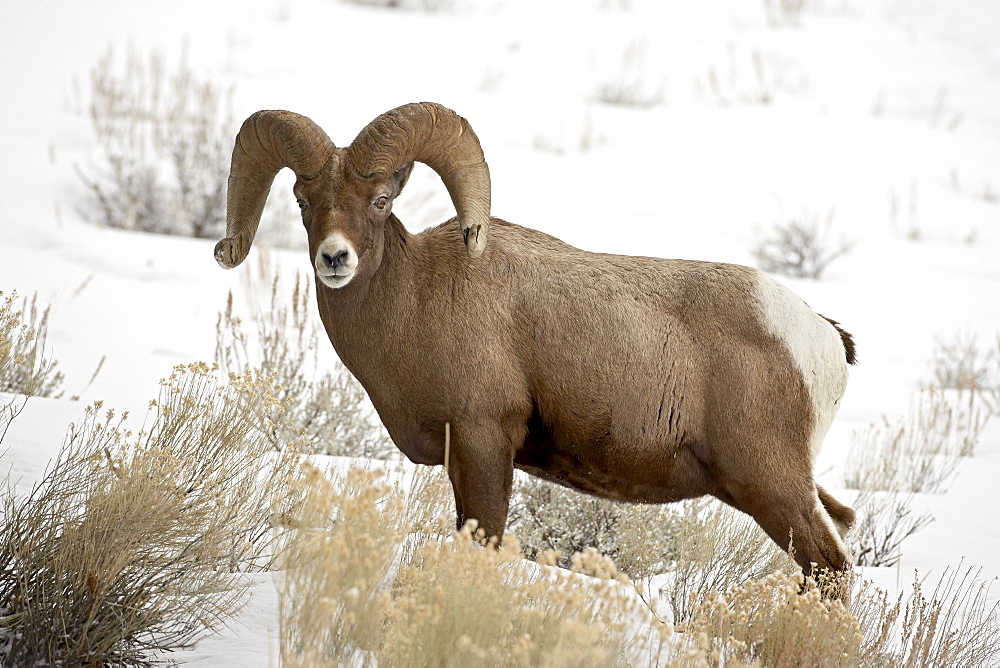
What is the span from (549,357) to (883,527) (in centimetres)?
396

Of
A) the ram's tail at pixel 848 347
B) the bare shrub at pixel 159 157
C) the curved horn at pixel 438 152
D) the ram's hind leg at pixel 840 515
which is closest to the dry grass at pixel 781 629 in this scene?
the ram's hind leg at pixel 840 515

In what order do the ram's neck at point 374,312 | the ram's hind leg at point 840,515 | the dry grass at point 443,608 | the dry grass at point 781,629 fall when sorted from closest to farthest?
the dry grass at point 443,608 < the dry grass at point 781,629 < the ram's neck at point 374,312 < the ram's hind leg at point 840,515

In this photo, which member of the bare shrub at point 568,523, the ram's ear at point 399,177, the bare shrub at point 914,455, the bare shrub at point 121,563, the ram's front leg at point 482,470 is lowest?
the bare shrub at point 914,455

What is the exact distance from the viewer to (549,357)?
4.59 meters

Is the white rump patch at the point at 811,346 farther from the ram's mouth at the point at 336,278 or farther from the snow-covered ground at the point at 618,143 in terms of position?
the snow-covered ground at the point at 618,143

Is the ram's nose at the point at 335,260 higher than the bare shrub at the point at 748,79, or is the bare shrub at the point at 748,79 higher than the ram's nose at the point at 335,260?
the bare shrub at the point at 748,79

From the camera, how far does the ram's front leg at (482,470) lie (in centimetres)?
443

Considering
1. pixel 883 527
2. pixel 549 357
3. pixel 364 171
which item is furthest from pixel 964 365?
pixel 364 171

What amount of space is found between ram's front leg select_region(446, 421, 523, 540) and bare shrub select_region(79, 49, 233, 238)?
9.10 metres

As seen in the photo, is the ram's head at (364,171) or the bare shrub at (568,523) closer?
the ram's head at (364,171)

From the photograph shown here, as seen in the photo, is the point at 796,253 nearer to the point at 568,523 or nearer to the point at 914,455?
the point at 914,455

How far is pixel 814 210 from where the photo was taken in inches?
622

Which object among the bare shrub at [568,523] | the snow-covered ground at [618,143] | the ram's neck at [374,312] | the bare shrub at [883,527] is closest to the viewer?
the ram's neck at [374,312]

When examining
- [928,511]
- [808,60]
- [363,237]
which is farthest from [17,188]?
[808,60]
